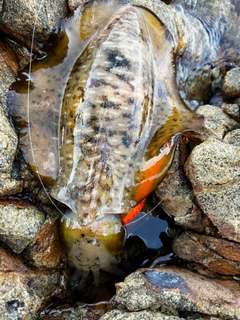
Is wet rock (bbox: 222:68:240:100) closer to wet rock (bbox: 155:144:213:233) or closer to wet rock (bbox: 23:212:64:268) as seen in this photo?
wet rock (bbox: 155:144:213:233)

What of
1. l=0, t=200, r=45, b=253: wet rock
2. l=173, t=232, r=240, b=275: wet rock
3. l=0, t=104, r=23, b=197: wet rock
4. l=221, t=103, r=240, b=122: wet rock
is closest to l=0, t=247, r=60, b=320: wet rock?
l=0, t=200, r=45, b=253: wet rock

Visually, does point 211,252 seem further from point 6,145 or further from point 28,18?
point 28,18

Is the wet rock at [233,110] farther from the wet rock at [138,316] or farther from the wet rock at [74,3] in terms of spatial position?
the wet rock at [138,316]

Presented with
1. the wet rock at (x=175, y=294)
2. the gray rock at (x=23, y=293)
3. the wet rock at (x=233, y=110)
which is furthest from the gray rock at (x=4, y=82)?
the wet rock at (x=233, y=110)

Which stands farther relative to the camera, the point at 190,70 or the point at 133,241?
the point at 190,70

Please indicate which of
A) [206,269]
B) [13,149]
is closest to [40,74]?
[13,149]

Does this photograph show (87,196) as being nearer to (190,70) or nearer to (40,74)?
(40,74)
